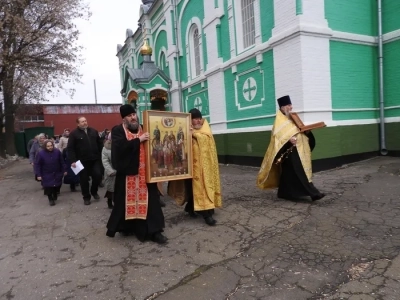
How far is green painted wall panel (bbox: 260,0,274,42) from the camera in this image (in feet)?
27.7

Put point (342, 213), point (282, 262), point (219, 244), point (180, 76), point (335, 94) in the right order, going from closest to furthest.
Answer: point (282, 262) → point (219, 244) → point (342, 213) → point (335, 94) → point (180, 76)

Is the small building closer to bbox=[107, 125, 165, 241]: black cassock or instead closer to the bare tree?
the bare tree

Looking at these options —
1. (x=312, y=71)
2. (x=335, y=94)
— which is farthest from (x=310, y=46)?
(x=335, y=94)

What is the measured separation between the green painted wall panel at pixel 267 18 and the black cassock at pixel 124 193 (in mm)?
6303

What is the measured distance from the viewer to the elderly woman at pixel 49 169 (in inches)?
264

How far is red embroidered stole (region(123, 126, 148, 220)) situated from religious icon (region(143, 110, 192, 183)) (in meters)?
0.08

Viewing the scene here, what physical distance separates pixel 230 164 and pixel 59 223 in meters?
6.70

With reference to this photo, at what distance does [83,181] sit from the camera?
6441 millimetres

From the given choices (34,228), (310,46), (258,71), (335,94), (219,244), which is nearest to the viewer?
(219,244)

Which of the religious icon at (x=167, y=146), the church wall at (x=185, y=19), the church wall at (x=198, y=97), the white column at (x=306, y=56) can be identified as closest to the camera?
the religious icon at (x=167, y=146)

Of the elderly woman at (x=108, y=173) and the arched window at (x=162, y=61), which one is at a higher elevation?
the arched window at (x=162, y=61)

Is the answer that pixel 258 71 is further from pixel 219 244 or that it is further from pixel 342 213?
pixel 219 244

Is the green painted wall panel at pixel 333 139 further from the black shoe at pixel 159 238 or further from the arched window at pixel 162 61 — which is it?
the arched window at pixel 162 61

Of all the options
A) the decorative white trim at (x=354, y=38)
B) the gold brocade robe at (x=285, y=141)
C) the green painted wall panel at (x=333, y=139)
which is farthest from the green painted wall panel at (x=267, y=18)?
the gold brocade robe at (x=285, y=141)
